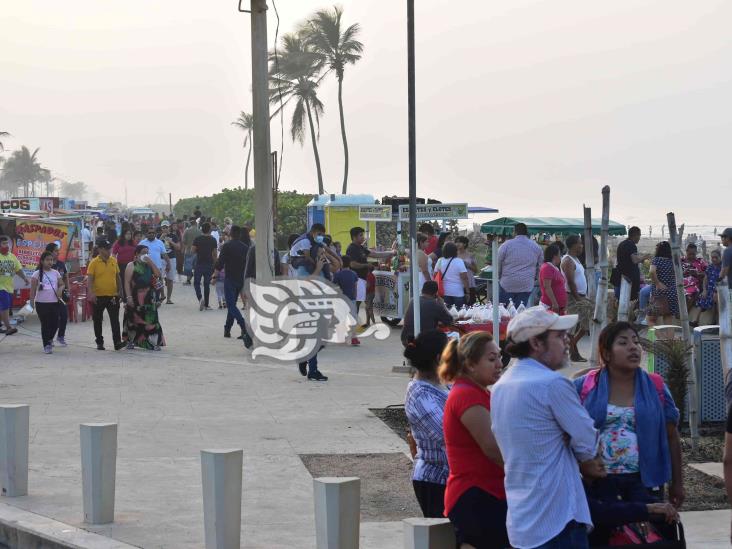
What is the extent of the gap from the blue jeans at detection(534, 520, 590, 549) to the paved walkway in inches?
111

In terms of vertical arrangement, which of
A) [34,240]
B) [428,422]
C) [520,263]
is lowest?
[428,422]

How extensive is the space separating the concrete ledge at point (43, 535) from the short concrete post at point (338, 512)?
1570 mm

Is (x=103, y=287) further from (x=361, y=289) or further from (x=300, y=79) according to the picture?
(x=300, y=79)

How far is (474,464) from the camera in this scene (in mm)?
5988

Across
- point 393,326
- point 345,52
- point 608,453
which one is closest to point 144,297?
point 393,326

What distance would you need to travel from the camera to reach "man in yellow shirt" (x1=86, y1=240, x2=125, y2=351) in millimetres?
19852

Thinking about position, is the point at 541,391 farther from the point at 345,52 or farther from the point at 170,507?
the point at 345,52

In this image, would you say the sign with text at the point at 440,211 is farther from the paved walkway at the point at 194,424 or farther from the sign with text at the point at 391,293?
the sign with text at the point at 391,293

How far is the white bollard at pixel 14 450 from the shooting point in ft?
31.8

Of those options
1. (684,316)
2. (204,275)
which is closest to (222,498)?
(684,316)

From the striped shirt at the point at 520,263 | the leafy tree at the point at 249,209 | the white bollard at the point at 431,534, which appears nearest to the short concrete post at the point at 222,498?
the white bollard at the point at 431,534

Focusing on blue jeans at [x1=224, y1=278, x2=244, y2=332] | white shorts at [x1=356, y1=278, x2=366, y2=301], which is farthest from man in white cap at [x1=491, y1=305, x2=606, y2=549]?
white shorts at [x1=356, y1=278, x2=366, y2=301]

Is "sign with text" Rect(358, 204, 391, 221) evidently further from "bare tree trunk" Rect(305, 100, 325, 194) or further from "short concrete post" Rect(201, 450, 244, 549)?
"bare tree trunk" Rect(305, 100, 325, 194)

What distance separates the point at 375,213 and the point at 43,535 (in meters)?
17.8
